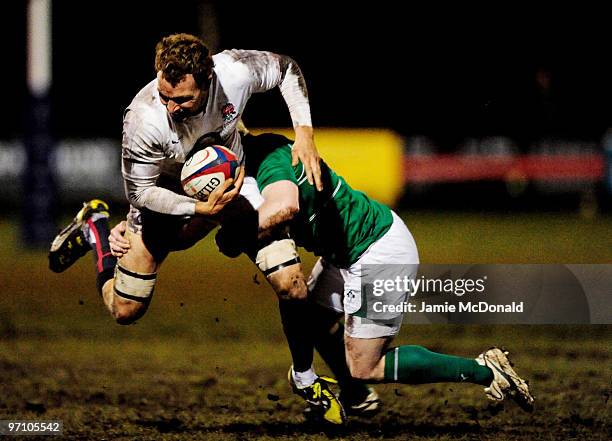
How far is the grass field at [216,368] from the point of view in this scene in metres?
6.02

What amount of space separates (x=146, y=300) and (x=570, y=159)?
11969 millimetres

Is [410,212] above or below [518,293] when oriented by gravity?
below

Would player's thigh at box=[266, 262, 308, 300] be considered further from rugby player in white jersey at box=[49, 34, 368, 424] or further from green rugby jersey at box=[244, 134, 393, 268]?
green rugby jersey at box=[244, 134, 393, 268]

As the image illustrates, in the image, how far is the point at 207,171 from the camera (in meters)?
5.68

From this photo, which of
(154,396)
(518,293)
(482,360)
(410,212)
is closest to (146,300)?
(154,396)

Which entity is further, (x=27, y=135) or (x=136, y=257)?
(x=27, y=135)

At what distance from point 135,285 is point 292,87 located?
1.45 metres

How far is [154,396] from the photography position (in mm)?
6797

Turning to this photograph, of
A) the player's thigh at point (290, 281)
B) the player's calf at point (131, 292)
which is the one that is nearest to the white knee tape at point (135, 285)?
the player's calf at point (131, 292)

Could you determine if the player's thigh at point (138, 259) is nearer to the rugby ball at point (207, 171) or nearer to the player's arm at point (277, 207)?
the rugby ball at point (207, 171)

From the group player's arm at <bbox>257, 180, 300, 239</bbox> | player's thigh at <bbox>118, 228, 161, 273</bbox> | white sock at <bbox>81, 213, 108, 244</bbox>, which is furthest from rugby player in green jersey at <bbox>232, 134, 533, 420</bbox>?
white sock at <bbox>81, 213, 108, 244</bbox>

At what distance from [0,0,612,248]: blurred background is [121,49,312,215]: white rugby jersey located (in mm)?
8595

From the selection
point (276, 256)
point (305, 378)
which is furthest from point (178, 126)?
point (305, 378)

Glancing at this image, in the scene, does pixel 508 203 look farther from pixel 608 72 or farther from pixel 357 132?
pixel 608 72
